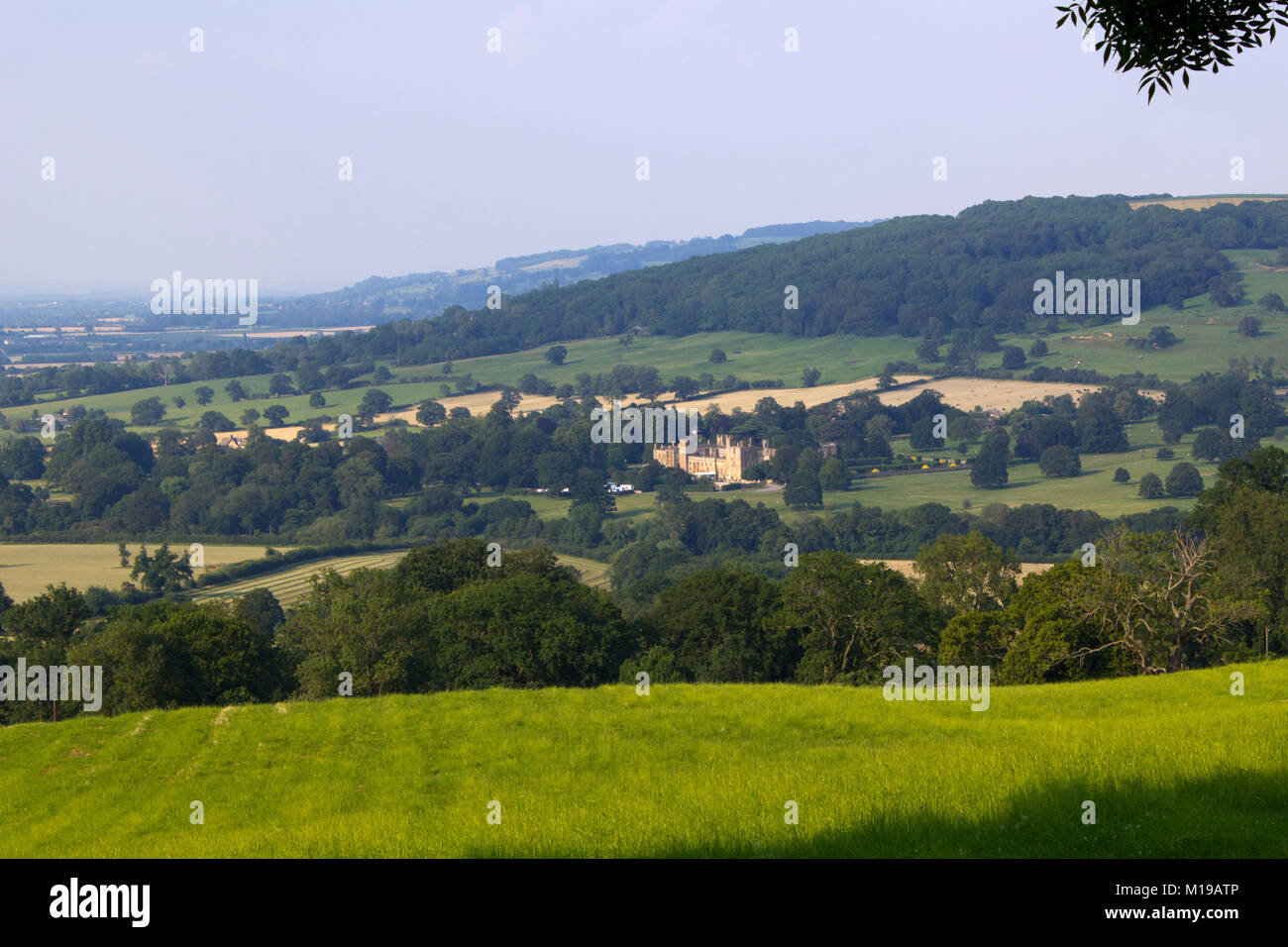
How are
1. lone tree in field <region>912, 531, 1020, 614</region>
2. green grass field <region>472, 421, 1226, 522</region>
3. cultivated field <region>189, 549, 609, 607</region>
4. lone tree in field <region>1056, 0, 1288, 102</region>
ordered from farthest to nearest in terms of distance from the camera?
green grass field <region>472, 421, 1226, 522</region>
cultivated field <region>189, 549, 609, 607</region>
lone tree in field <region>912, 531, 1020, 614</region>
lone tree in field <region>1056, 0, 1288, 102</region>

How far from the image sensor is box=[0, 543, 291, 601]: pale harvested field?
362 ft

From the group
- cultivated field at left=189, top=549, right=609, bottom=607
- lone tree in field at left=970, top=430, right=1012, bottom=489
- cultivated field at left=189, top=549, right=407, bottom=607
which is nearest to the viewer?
cultivated field at left=189, top=549, right=407, bottom=607

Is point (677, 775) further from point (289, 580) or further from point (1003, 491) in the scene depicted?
point (1003, 491)

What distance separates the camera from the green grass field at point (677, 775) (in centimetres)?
1096

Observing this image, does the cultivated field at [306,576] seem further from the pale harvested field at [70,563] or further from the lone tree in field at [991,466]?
the lone tree in field at [991,466]

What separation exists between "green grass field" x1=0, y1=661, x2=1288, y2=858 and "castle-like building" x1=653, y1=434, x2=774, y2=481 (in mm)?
162207

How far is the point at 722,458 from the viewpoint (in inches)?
7490

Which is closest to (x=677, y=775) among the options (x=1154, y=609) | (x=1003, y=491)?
(x=1154, y=609)

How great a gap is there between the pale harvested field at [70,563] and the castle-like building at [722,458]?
76.7 metres

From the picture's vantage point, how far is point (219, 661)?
36750mm

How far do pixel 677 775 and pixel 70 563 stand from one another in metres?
125

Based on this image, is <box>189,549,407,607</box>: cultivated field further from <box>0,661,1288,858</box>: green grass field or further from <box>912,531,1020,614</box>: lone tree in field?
<box>0,661,1288,858</box>: green grass field

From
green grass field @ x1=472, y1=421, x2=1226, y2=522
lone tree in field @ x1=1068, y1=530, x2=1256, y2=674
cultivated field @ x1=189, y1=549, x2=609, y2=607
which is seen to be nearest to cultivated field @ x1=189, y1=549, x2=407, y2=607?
cultivated field @ x1=189, y1=549, x2=609, y2=607
